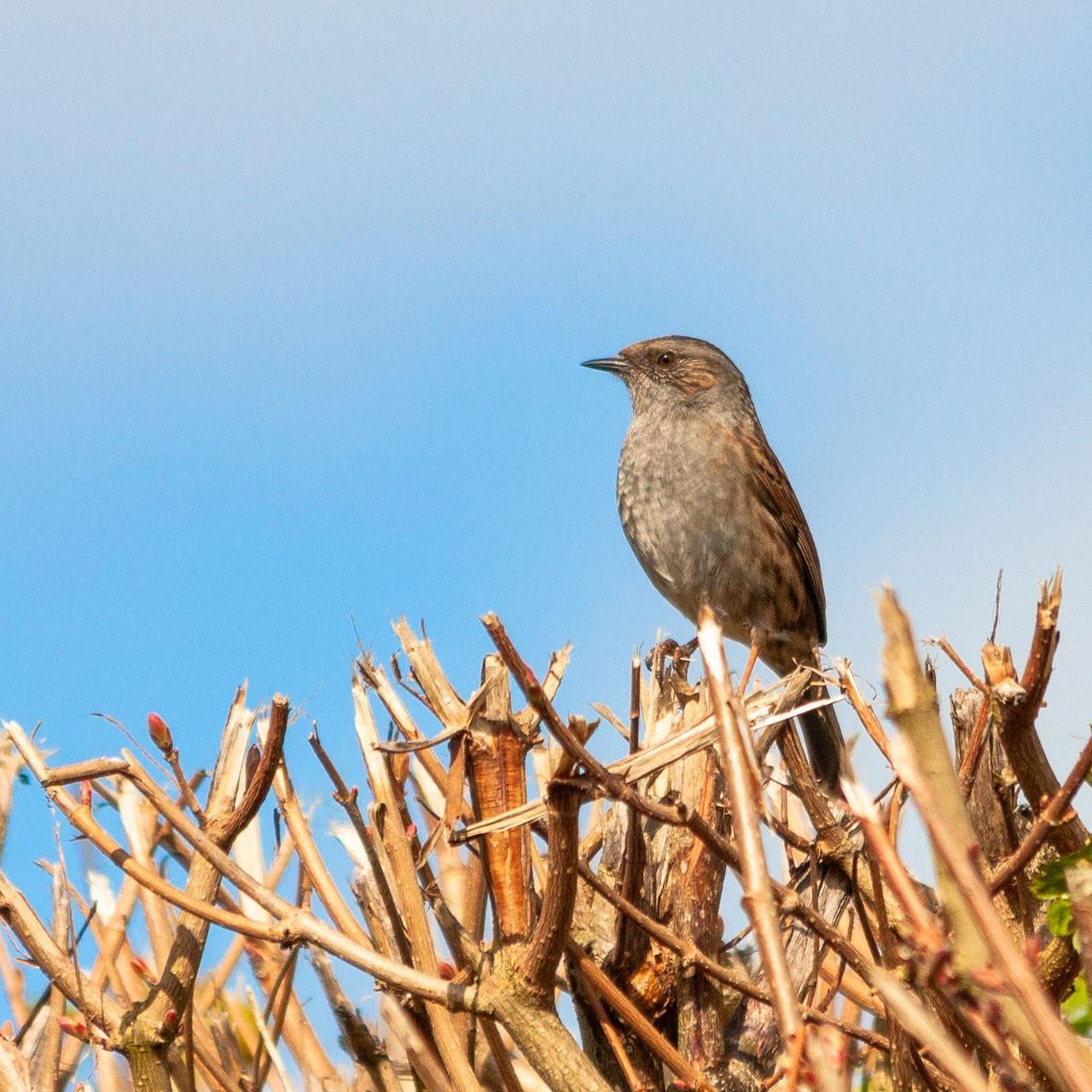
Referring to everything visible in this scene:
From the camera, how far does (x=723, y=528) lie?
7.00 meters

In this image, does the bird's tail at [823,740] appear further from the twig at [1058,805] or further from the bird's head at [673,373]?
the twig at [1058,805]

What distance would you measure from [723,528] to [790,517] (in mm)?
612

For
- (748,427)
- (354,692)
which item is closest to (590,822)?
(354,692)

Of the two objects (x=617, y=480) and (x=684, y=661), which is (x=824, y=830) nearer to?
(x=684, y=661)

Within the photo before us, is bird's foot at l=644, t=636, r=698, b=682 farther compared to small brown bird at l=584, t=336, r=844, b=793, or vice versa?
small brown bird at l=584, t=336, r=844, b=793

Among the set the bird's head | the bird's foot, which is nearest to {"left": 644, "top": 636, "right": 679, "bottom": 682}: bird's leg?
the bird's foot

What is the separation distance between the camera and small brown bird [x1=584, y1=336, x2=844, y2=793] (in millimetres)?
6984

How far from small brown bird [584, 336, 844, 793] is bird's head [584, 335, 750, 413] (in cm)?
2

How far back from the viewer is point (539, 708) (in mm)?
1702

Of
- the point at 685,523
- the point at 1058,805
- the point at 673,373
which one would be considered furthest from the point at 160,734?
the point at 673,373

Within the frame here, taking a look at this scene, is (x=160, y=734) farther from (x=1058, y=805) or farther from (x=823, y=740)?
(x=823, y=740)

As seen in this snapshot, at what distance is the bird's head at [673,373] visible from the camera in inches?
305

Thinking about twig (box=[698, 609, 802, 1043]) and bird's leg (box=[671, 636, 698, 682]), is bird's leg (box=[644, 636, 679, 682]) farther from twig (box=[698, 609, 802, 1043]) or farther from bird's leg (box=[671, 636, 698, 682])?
twig (box=[698, 609, 802, 1043])

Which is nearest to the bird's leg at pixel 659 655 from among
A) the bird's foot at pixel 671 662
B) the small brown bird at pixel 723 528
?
the bird's foot at pixel 671 662
